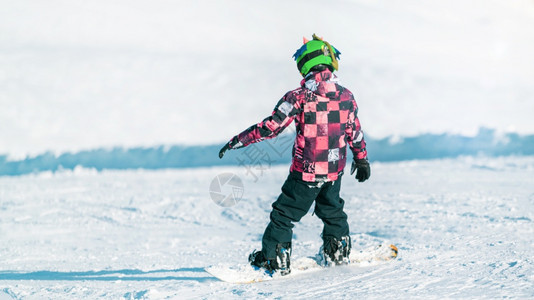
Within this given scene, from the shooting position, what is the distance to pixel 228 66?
971 cm

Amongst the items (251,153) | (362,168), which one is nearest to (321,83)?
(362,168)

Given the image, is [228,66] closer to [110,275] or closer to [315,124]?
[110,275]

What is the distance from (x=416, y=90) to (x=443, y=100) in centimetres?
58

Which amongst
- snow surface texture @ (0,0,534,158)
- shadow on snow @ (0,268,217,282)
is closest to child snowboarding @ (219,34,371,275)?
shadow on snow @ (0,268,217,282)

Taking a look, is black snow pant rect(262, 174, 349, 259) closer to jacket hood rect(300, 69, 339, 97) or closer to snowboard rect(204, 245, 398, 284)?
Answer: snowboard rect(204, 245, 398, 284)

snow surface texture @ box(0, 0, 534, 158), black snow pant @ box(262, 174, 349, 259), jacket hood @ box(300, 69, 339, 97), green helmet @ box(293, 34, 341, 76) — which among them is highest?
snow surface texture @ box(0, 0, 534, 158)

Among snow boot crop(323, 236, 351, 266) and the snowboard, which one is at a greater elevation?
snow boot crop(323, 236, 351, 266)

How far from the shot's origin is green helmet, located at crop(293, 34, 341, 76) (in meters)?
2.47

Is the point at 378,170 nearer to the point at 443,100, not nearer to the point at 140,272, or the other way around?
the point at 443,100

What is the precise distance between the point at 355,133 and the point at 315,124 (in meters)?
0.32

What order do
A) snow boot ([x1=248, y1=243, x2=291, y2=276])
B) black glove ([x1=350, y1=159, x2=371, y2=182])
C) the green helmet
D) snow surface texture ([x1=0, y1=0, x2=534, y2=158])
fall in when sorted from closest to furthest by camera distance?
the green helmet → snow boot ([x1=248, y1=243, x2=291, y2=276]) → black glove ([x1=350, y1=159, x2=371, y2=182]) → snow surface texture ([x1=0, y1=0, x2=534, y2=158])

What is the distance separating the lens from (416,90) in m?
8.59

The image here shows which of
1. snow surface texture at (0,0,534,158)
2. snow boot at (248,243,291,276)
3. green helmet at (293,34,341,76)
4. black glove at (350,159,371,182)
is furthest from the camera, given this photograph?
snow surface texture at (0,0,534,158)

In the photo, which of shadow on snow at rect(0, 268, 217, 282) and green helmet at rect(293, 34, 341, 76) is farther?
shadow on snow at rect(0, 268, 217, 282)
